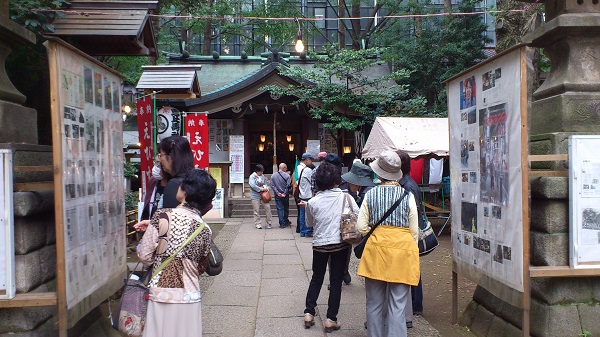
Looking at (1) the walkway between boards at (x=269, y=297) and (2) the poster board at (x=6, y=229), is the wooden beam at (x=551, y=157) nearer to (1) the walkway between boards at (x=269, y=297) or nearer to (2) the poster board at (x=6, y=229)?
(1) the walkway between boards at (x=269, y=297)

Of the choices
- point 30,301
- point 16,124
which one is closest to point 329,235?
point 30,301

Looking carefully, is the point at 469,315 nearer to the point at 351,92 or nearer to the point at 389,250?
the point at 389,250

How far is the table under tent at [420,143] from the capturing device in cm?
1065

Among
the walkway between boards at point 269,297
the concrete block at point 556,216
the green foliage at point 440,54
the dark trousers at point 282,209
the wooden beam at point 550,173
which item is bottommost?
the walkway between boards at point 269,297

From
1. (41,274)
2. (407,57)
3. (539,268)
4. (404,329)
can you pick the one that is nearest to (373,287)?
(404,329)

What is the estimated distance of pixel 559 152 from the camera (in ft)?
12.9

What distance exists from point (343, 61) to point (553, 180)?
11.1 m

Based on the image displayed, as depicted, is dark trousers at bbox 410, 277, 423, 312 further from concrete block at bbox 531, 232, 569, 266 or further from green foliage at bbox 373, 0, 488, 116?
green foliage at bbox 373, 0, 488, 116

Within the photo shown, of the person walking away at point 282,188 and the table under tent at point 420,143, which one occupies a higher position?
the table under tent at point 420,143

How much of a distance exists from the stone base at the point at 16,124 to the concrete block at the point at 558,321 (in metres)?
4.56

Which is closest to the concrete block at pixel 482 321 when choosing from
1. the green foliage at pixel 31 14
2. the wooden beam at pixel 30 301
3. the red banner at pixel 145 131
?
the wooden beam at pixel 30 301

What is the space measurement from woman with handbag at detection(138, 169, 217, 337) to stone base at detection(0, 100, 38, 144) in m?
1.62

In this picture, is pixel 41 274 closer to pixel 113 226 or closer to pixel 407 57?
pixel 113 226

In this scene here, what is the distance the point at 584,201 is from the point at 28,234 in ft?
14.0
